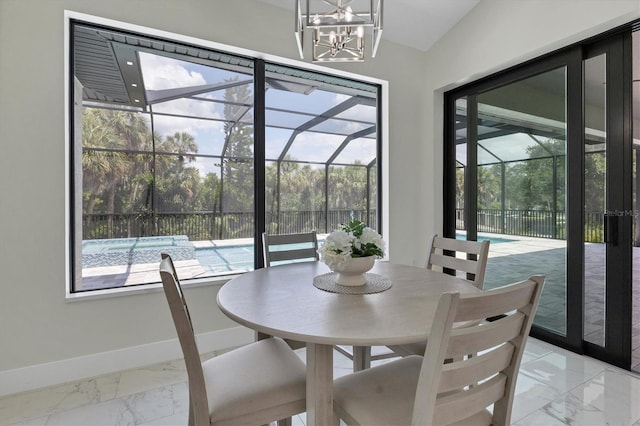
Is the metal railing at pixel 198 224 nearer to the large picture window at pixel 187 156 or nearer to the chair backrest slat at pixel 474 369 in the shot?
the large picture window at pixel 187 156

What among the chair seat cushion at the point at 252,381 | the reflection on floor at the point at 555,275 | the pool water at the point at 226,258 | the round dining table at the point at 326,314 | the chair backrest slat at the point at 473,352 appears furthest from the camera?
the pool water at the point at 226,258

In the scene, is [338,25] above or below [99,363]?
above

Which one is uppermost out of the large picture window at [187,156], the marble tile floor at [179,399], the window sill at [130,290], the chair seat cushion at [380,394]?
the large picture window at [187,156]

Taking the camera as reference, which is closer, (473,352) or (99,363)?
(473,352)

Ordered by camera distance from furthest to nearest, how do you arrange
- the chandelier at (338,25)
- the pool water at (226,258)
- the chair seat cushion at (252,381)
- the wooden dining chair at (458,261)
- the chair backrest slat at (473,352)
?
1. the pool water at (226,258)
2. the wooden dining chair at (458,261)
3. the chandelier at (338,25)
4. the chair seat cushion at (252,381)
5. the chair backrest slat at (473,352)

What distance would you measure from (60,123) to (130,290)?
3.98 ft

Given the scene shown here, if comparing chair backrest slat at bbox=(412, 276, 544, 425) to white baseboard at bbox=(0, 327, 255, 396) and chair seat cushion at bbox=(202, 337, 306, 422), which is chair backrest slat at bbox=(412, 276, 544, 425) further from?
white baseboard at bbox=(0, 327, 255, 396)

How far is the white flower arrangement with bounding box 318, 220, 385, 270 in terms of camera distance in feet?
4.80

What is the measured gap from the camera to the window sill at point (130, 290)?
2203 millimetres

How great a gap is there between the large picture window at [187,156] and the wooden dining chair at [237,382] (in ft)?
4.81

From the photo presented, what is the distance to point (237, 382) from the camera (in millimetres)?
1211

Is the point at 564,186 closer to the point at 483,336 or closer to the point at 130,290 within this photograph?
the point at 483,336

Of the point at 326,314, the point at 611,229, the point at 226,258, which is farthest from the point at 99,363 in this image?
the point at 611,229

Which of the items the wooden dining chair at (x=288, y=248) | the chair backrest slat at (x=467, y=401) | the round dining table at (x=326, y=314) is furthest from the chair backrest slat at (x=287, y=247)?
the chair backrest slat at (x=467, y=401)
